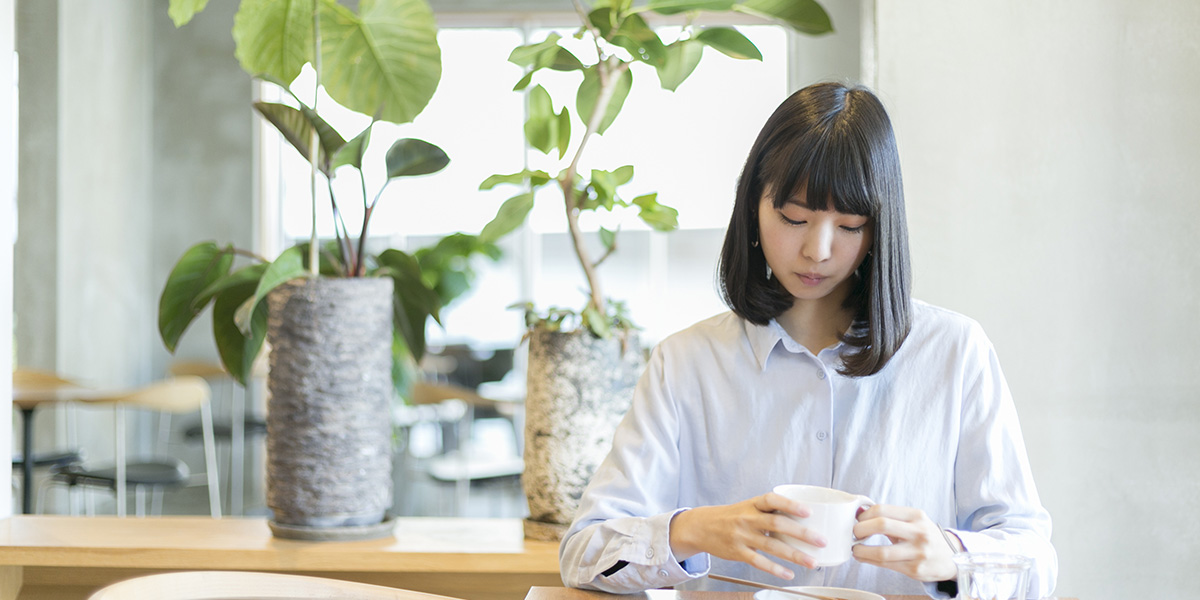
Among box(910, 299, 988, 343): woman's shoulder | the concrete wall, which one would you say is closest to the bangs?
box(910, 299, 988, 343): woman's shoulder

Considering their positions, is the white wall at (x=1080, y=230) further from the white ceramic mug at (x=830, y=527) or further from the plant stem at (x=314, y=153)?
the plant stem at (x=314, y=153)

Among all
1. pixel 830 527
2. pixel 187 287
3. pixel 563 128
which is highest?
pixel 563 128

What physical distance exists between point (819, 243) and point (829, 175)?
0.08 metres

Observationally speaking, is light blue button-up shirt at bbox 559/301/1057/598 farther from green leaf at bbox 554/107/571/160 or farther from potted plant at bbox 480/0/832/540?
green leaf at bbox 554/107/571/160

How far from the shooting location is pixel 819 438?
1295 millimetres

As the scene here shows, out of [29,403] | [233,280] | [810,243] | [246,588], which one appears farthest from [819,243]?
[29,403]

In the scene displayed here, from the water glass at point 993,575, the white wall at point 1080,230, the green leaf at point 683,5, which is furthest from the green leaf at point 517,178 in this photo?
the water glass at point 993,575

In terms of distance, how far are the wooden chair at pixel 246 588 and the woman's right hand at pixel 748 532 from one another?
279 mm

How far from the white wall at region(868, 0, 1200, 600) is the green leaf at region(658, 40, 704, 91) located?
398mm

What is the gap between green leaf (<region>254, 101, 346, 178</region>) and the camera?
1946 millimetres

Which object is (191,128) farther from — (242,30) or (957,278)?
(957,278)

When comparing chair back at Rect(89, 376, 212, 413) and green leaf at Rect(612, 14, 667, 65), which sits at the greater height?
green leaf at Rect(612, 14, 667, 65)

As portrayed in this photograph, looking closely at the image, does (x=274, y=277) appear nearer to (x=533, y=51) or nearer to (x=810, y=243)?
(x=533, y=51)

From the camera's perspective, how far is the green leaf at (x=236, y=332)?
2127mm
